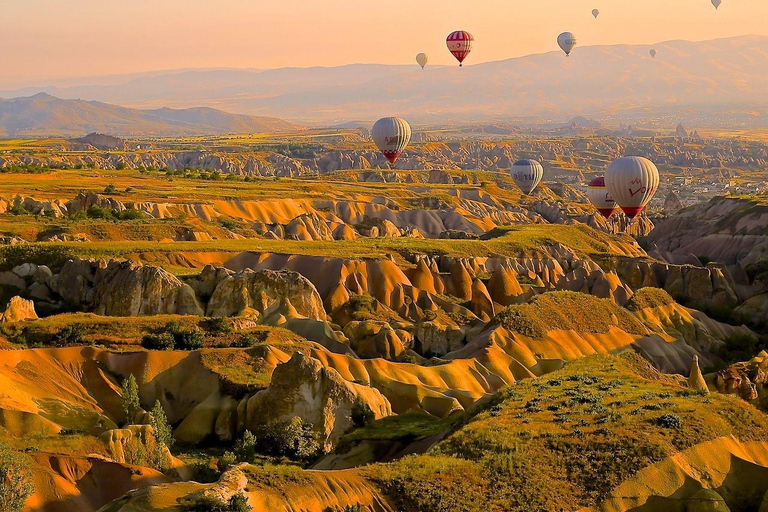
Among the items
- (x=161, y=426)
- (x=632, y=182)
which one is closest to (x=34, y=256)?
(x=161, y=426)

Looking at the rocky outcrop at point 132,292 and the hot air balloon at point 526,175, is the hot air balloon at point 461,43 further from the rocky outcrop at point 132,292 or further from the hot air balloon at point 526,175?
the rocky outcrop at point 132,292

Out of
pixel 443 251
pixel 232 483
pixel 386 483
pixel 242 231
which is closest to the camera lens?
pixel 232 483

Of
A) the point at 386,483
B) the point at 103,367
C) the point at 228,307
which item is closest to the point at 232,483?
the point at 386,483

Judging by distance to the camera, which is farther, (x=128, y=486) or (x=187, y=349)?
(x=187, y=349)

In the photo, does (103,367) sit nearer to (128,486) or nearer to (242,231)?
(128,486)

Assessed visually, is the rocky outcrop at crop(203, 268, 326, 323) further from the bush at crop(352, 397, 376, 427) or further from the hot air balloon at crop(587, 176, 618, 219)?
the hot air balloon at crop(587, 176, 618, 219)

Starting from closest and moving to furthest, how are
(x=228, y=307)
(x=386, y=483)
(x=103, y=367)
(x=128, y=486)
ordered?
(x=386, y=483) → (x=128, y=486) → (x=103, y=367) → (x=228, y=307)

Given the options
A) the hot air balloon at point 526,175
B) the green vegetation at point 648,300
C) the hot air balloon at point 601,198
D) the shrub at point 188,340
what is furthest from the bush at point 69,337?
the hot air balloon at point 526,175

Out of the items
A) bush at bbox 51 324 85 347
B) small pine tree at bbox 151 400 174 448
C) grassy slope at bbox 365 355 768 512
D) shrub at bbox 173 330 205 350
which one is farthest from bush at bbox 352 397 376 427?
bush at bbox 51 324 85 347
